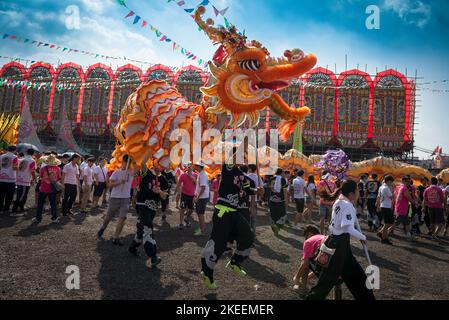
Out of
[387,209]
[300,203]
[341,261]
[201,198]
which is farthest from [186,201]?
[341,261]

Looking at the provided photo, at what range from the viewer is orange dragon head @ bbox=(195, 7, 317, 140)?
4.76 m

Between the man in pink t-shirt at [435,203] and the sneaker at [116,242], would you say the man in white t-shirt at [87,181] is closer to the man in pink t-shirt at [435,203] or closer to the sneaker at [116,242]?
the sneaker at [116,242]

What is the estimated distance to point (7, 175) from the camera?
8211 millimetres

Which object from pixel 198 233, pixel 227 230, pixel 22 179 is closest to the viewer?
pixel 227 230

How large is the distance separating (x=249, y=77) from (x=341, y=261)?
114 inches

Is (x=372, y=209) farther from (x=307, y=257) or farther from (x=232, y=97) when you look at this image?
(x=232, y=97)

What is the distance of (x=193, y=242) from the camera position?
696 centimetres

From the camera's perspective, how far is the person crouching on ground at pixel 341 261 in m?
3.41

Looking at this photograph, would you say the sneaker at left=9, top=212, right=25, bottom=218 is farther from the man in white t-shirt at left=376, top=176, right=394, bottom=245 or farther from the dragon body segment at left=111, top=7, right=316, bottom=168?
the man in white t-shirt at left=376, top=176, right=394, bottom=245

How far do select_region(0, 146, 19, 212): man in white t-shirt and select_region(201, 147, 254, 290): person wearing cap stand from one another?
6604 mm

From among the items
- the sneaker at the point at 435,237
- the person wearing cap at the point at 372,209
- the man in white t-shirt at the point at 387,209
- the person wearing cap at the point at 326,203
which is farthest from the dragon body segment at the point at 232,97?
the sneaker at the point at 435,237

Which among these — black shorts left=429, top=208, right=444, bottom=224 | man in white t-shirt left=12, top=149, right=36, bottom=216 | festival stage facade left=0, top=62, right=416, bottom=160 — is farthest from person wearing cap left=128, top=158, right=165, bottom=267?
festival stage facade left=0, top=62, right=416, bottom=160
